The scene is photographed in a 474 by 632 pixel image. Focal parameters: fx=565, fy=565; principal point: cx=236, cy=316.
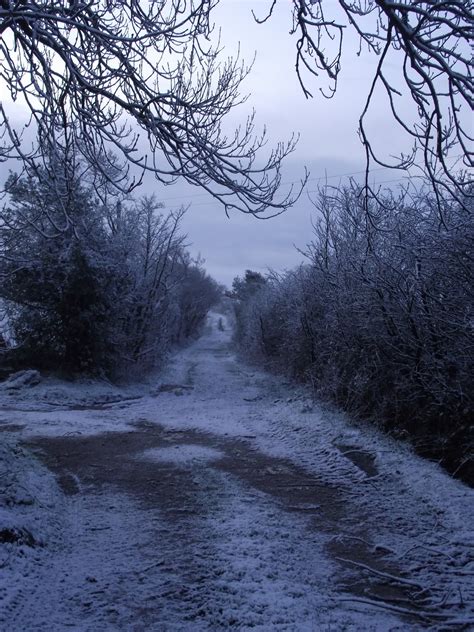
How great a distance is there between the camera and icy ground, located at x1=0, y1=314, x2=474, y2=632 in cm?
413

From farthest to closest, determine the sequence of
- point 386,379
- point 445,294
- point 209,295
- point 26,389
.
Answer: point 209,295 → point 26,389 → point 386,379 → point 445,294

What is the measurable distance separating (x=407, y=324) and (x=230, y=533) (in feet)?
18.1

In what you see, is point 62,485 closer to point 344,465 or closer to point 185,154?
point 344,465

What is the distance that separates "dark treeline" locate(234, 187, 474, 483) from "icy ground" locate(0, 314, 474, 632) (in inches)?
28.5

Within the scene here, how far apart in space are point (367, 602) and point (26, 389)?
46.5 ft

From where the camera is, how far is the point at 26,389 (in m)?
16.5

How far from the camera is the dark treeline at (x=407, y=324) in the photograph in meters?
8.00

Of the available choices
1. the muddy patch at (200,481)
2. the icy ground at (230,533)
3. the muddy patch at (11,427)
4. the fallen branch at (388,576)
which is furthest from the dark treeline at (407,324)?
the muddy patch at (11,427)

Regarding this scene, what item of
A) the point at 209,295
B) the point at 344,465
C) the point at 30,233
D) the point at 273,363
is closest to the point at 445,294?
the point at 344,465

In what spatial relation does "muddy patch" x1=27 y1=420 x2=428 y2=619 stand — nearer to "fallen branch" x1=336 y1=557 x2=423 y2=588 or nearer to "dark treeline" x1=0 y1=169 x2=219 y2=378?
"fallen branch" x1=336 y1=557 x2=423 y2=588

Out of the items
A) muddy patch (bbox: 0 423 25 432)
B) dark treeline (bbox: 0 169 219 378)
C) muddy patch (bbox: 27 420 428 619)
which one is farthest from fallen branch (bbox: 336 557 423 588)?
dark treeline (bbox: 0 169 219 378)

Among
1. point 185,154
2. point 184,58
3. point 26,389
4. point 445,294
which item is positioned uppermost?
point 184,58

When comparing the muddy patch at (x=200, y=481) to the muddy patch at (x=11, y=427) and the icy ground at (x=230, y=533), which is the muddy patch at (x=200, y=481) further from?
the muddy patch at (x=11, y=427)

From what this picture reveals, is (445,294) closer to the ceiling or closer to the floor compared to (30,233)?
closer to the floor
